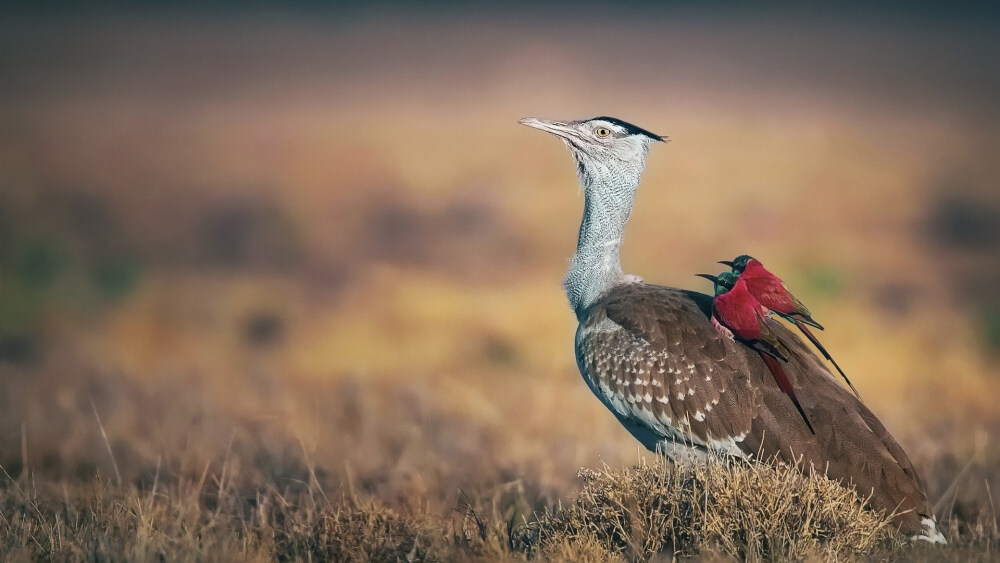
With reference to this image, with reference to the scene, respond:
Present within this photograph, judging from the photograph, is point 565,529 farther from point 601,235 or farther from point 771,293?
point 601,235

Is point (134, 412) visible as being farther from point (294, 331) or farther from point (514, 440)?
point (294, 331)

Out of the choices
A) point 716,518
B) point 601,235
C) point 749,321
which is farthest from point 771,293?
point 601,235

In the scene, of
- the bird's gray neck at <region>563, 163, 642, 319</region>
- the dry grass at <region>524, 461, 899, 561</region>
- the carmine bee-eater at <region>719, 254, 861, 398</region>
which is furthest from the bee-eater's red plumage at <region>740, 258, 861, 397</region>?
the bird's gray neck at <region>563, 163, 642, 319</region>

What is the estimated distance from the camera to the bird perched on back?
15.9 feet

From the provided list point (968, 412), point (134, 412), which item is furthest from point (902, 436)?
point (134, 412)

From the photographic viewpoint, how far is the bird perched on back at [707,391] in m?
4.84

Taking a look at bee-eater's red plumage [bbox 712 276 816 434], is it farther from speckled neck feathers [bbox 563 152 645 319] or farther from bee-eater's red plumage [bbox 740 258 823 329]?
speckled neck feathers [bbox 563 152 645 319]

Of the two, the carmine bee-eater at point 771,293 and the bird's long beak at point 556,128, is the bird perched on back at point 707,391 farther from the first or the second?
the carmine bee-eater at point 771,293

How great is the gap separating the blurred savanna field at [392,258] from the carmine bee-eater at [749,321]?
881mm

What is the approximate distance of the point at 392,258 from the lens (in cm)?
1462

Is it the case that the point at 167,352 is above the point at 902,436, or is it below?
below

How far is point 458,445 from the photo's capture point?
23.7ft

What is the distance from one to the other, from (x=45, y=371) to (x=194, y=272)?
5807mm

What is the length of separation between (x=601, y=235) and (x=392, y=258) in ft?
29.4
